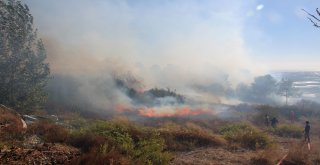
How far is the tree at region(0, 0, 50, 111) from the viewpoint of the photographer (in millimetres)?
24766

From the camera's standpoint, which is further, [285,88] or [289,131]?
[285,88]

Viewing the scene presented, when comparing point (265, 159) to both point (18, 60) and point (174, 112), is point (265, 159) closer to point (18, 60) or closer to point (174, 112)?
point (18, 60)

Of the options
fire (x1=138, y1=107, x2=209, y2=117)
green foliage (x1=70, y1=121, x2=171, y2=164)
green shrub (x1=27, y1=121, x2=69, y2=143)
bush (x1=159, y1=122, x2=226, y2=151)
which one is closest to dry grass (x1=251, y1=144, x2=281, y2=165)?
bush (x1=159, y1=122, x2=226, y2=151)

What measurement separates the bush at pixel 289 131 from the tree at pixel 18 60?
741 inches

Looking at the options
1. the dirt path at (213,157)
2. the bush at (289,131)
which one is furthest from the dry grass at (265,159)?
the bush at (289,131)

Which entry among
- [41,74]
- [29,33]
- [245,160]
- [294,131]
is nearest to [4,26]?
[29,33]

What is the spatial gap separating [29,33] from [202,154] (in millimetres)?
17398

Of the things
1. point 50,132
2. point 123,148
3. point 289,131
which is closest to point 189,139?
point 123,148

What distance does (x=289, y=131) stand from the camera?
28203mm

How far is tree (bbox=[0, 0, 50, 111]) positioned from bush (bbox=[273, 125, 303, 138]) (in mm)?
18832

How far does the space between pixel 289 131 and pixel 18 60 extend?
21616mm

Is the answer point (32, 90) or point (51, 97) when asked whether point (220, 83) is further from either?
point (32, 90)

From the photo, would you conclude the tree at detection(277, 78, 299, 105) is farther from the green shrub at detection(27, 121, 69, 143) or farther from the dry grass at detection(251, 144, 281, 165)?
the green shrub at detection(27, 121, 69, 143)

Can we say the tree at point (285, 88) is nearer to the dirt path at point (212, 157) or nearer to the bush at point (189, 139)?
the bush at point (189, 139)
